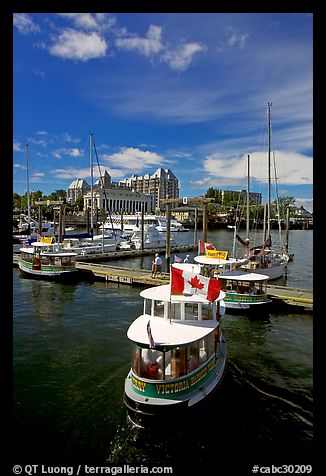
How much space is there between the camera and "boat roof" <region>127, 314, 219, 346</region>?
9.79 metres

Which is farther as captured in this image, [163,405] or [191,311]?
[191,311]

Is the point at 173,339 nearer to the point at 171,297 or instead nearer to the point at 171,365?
the point at 171,365

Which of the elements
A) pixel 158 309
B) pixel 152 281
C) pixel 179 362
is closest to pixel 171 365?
pixel 179 362

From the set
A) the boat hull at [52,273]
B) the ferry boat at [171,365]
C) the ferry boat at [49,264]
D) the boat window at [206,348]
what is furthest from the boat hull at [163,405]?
the ferry boat at [49,264]

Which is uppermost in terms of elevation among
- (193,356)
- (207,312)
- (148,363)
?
(207,312)

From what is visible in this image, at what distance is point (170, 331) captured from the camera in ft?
34.1

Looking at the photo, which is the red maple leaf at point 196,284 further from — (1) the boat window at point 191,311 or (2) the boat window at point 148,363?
(2) the boat window at point 148,363

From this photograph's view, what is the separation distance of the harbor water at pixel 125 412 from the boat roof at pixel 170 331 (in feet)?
6.70

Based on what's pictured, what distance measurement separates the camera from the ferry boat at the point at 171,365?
938 centimetres

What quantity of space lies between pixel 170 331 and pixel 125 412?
2.63 metres

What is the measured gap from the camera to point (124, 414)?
10078 millimetres

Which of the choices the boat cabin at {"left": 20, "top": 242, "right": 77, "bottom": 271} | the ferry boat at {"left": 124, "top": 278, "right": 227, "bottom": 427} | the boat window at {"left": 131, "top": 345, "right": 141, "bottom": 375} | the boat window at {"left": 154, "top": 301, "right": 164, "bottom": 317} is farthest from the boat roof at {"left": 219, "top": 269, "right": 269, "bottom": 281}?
the boat cabin at {"left": 20, "top": 242, "right": 77, "bottom": 271}
